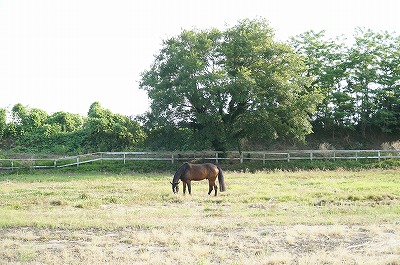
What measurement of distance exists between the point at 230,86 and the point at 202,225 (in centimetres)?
1853

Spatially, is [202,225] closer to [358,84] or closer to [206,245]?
[206,245]

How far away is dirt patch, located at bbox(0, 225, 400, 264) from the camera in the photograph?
8938mm

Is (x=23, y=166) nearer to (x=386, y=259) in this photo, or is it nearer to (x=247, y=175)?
(x=247, y=175)

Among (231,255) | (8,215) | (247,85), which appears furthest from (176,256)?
(247,85)

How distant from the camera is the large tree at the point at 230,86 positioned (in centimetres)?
3023

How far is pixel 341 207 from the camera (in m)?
15.2

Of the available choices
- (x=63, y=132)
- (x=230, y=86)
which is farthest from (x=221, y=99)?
(x=63, y=132)

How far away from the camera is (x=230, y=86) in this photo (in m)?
29.9

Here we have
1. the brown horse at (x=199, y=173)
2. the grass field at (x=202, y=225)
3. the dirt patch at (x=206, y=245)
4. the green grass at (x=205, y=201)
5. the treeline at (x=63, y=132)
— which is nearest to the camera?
the dirt patch at (x=206, y=245)

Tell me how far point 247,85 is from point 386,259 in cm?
2140

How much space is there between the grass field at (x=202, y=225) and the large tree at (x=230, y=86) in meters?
9.93

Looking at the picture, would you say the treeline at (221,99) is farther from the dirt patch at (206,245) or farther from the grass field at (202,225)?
the dirt patch at (206,245)

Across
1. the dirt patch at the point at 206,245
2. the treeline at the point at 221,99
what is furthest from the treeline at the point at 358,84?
the dirt patch at the point at 206,245

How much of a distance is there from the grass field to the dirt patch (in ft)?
0.07
